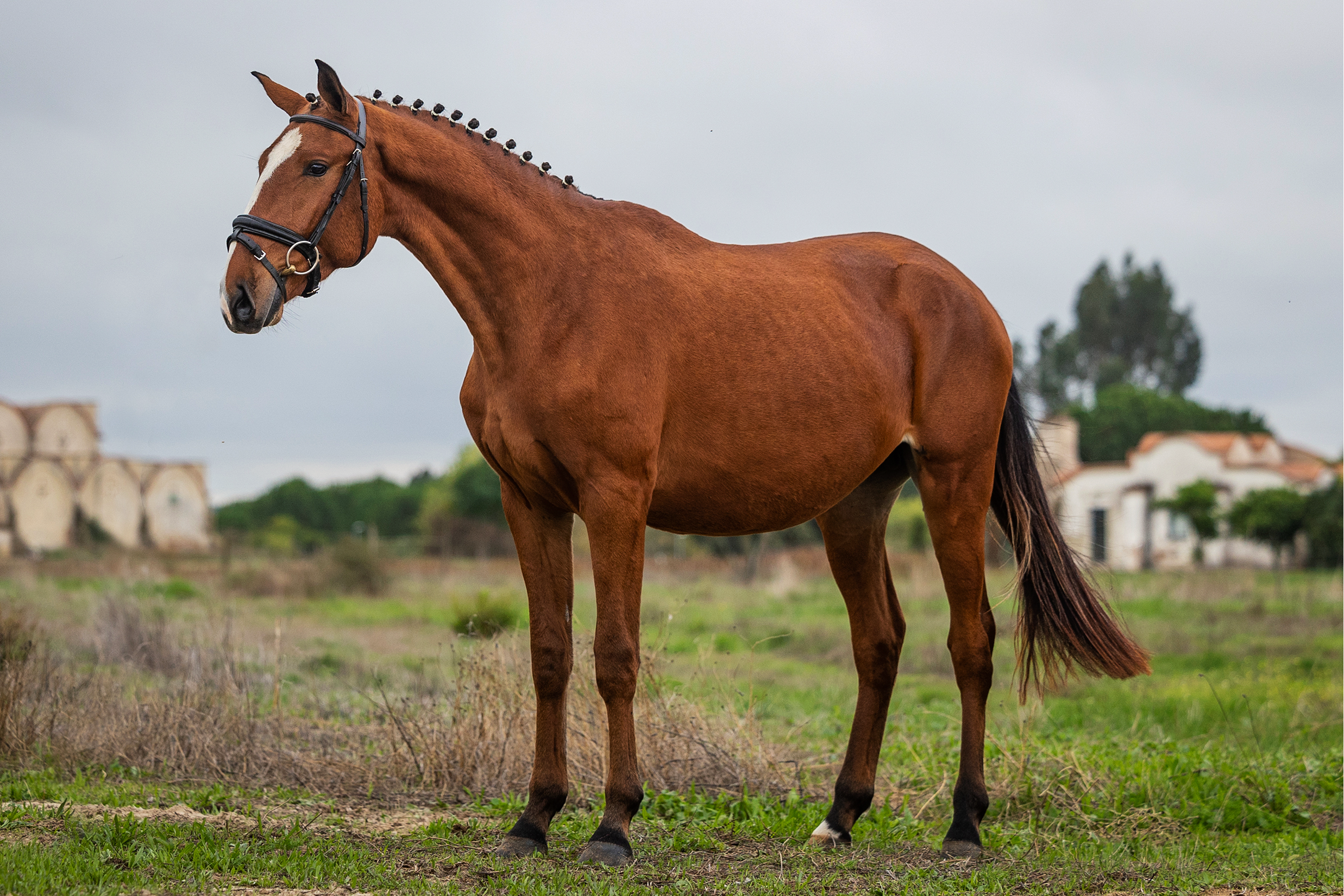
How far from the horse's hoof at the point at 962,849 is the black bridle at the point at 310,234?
368cm

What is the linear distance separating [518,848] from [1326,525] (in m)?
32.9

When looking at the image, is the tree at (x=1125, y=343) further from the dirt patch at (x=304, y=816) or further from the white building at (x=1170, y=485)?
the dirt patch at (x=304, y=816)

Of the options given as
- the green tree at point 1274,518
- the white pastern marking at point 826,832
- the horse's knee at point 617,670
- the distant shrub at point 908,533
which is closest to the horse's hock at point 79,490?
the distant shrub at point 908,533

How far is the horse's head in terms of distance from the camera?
155 inches

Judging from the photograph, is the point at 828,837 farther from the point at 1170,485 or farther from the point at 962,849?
the point at 1170,485

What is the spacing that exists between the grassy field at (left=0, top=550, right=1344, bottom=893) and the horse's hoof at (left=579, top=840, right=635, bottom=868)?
0.28 ft

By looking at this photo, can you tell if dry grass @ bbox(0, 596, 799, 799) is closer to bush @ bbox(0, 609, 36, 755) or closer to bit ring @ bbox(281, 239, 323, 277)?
bush @ bbox(0, 609, 36, 755)

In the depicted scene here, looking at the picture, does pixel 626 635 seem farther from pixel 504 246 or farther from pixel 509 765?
pixel 509 765

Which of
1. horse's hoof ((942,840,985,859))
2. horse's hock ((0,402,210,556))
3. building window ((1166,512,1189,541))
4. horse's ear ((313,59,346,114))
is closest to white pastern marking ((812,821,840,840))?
horse's hoof ((942,840,985,859))

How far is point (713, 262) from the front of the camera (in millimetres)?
4930

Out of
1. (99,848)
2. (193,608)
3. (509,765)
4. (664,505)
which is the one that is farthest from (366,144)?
(193,608)

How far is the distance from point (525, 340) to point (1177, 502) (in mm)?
38287

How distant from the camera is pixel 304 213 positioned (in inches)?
160

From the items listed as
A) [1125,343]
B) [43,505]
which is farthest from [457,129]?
[1125,343]
